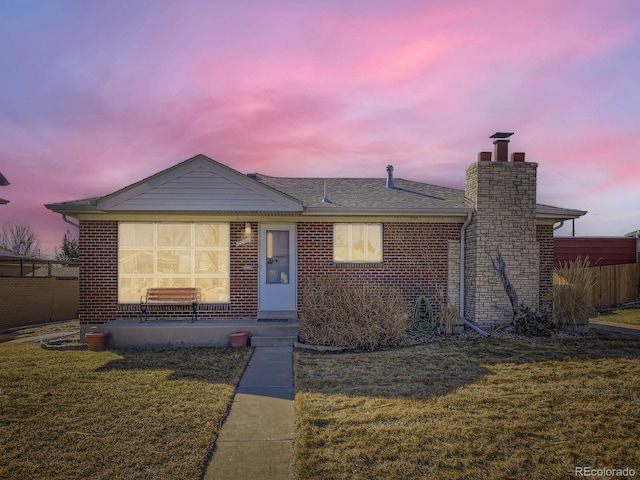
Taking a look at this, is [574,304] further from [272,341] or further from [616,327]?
[272,341]

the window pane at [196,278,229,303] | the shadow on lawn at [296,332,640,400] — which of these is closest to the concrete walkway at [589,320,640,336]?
the shadow on lawn at [296,332,640,400]

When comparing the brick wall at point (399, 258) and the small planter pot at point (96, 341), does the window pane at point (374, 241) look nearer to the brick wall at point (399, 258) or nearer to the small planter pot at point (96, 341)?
the brick wall at point (399, 258)

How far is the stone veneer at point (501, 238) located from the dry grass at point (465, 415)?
2.63m

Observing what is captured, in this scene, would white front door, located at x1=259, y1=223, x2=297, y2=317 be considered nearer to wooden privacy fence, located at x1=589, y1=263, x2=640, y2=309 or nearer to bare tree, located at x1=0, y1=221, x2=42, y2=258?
wooden privacy fence, located at x1=589, y1=263, x2=640, y2=309

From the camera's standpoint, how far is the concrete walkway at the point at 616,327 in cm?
1131

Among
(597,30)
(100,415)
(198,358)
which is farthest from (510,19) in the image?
(100,415)

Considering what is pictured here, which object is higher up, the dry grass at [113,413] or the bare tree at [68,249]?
the bare tree at [68,249]

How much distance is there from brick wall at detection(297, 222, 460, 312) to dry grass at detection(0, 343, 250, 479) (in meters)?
3.53

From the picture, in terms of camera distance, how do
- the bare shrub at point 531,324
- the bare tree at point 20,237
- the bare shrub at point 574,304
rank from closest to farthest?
the bare shrub at point 531,324 → the bare shrub at point 574,304 → the bare tree at point 20,237

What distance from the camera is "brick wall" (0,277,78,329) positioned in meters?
15.9

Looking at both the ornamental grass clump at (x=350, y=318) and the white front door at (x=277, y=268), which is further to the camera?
the white front door at (x=277, y=268)

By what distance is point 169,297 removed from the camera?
421 inches

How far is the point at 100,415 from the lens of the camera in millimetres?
5207

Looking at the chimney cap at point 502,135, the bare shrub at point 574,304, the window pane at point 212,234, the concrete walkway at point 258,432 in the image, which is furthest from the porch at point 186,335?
the chimney cap at point 502,135
